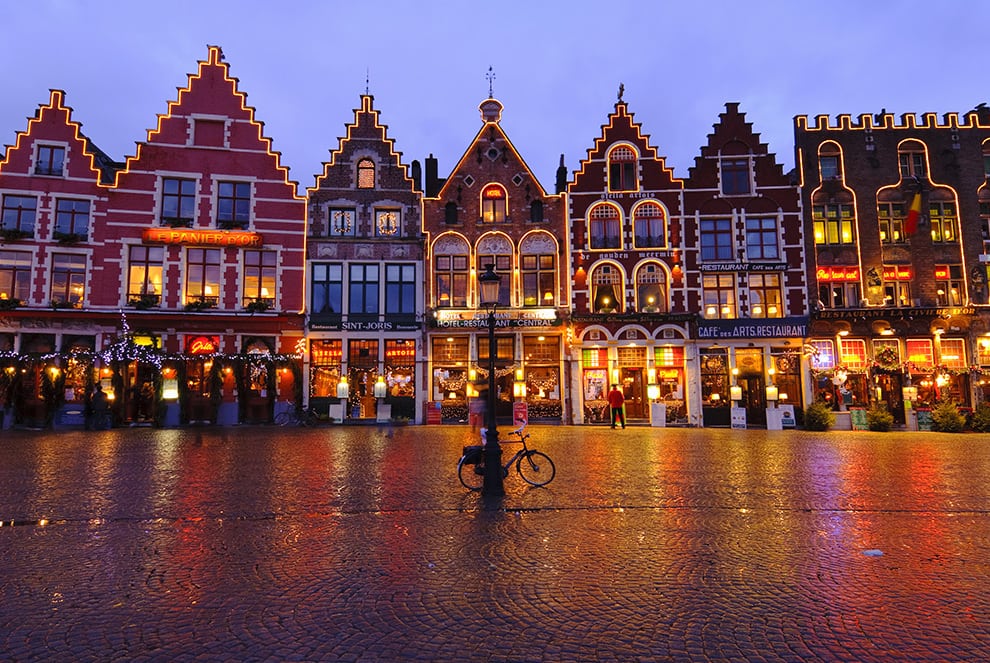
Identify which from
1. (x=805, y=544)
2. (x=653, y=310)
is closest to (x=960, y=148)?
(x=653, y=310)

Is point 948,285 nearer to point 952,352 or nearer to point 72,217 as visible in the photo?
point 952,352

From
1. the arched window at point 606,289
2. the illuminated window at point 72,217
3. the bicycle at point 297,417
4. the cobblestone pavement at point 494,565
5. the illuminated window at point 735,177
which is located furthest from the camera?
the illuminated window at point 735,177

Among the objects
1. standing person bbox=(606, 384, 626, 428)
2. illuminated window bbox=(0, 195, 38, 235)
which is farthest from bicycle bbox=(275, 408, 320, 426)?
illuminated window bbox=(0, 195, 38, 235)

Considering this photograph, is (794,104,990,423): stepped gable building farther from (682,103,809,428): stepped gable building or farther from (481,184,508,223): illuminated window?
(481,184,508,223): illuminated window

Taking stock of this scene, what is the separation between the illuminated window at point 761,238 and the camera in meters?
26.8

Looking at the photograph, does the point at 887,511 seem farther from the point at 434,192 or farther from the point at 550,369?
the point at 434,192

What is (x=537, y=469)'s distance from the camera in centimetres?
992

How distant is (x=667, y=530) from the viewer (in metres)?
6.94

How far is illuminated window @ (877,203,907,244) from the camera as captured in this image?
86.8 ft

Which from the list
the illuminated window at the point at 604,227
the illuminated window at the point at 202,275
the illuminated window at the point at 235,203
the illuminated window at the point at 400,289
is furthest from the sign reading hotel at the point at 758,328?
the illuminated window at the point at 202,275

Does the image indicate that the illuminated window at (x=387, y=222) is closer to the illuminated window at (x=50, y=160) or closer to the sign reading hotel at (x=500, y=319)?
the sign reading hotel at (x=500, y=319)

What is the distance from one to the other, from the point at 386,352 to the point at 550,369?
300 inches

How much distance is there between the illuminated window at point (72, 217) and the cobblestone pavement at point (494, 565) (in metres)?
17.3

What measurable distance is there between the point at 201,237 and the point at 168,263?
6.03 feet
